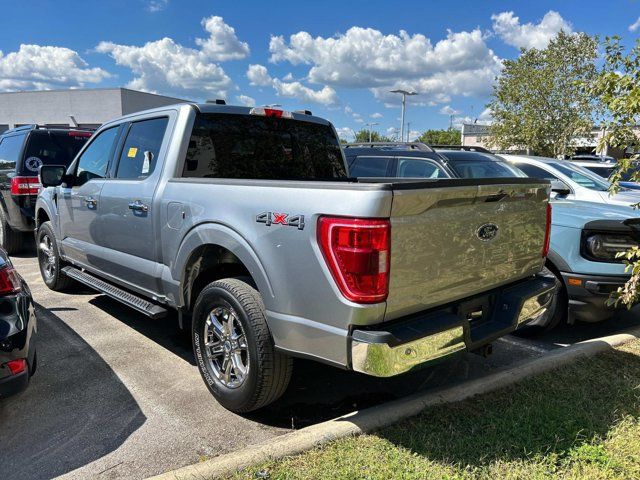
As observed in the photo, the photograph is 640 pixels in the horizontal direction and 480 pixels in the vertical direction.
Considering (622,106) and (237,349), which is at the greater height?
(622,106)

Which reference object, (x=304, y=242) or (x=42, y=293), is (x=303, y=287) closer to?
(x=304, y=242)

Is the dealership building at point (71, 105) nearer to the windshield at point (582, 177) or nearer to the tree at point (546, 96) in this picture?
the tree at point (546, 96)

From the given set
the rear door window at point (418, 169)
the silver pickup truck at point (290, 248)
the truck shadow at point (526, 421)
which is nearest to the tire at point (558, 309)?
the truck shadow at point (526, 421)

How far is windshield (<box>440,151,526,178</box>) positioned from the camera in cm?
734

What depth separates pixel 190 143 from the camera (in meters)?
3.81

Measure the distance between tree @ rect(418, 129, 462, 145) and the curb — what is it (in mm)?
70137

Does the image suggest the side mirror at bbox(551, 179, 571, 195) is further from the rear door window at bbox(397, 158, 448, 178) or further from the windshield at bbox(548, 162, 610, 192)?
the rear door window at bbox(397, 158, 448, 178)

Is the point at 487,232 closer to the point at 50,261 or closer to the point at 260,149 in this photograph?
the point at 260,149

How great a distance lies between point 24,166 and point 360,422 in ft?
24.4

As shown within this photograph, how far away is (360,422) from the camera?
9.62 feet

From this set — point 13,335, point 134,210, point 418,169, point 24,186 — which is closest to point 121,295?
point 134,210

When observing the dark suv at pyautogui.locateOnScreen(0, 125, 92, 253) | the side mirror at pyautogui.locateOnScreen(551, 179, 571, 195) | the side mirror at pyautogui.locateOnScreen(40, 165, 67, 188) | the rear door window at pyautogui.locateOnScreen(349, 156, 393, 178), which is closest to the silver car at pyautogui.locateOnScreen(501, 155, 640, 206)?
the side mirror at pyautogui.locateOnScreen(551, 179, 571, 195)

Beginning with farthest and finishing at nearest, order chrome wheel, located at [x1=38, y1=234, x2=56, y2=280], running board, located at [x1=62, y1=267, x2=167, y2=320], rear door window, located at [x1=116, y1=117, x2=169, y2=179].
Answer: chrome wheel, located at [x1=38, y1=234, x2=56, y2=280] < rear door window, located at [x1=116, y1=117, x2=169, y2=179] < running board, located at [x1=62, y1=267, x2=167, y2=320]

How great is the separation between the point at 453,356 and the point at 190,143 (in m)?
2.45
